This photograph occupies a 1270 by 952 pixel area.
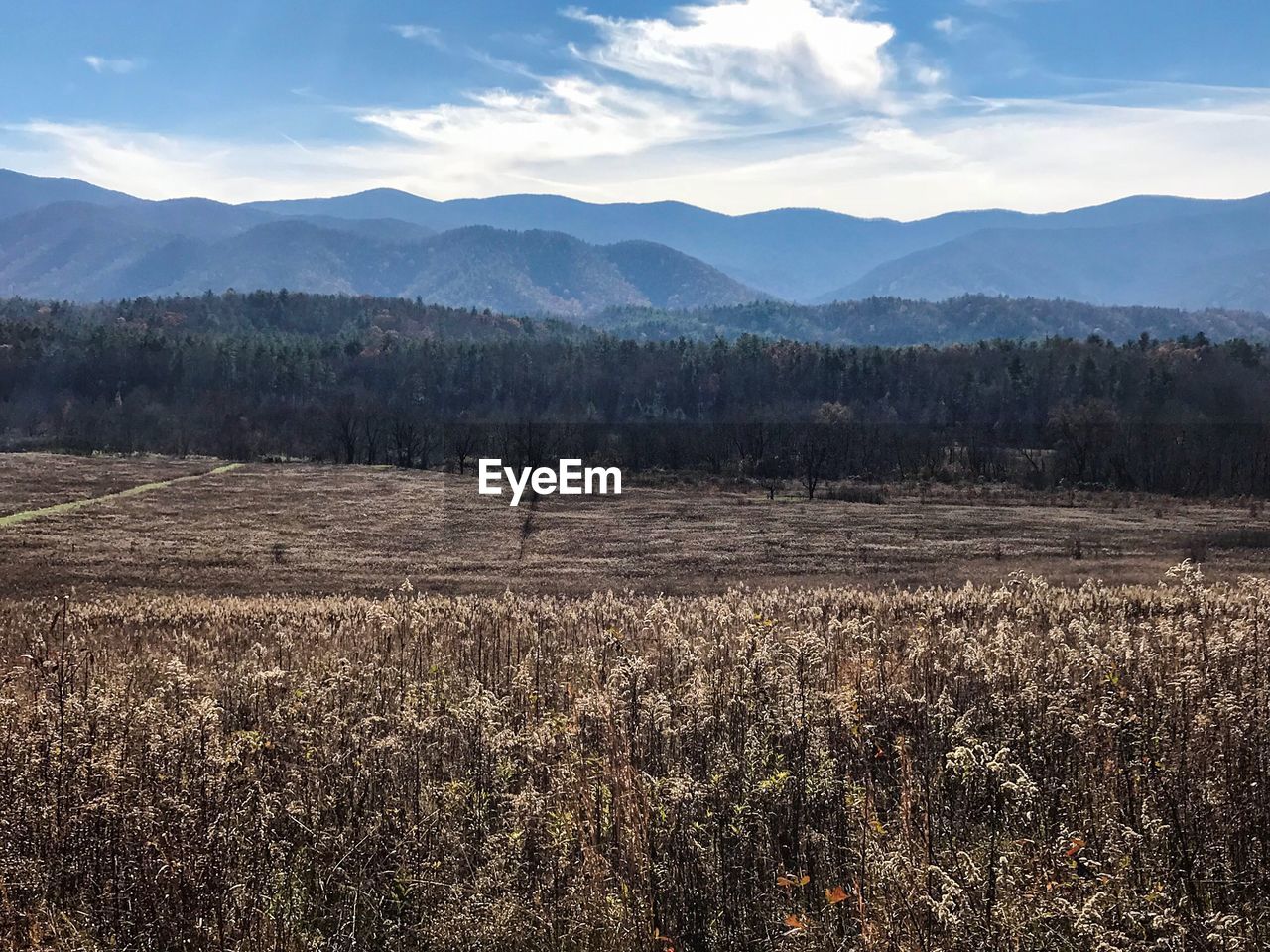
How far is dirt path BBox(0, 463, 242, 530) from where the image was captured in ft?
178

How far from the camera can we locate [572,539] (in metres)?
56.4

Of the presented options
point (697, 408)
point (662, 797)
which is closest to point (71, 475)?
point (662, 797)

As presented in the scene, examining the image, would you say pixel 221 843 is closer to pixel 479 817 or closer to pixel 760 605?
pixel 479 817

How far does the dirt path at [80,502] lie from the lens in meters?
54.3

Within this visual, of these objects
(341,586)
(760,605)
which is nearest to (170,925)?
(760,605)

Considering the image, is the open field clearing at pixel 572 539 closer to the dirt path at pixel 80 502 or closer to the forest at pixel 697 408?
the dirt path at pixel 80 502

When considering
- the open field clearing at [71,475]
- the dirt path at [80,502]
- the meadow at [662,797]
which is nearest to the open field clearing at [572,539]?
the open field clearing at [71,475]

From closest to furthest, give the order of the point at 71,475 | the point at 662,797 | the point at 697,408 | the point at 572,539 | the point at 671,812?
1. the point at 671,812
2. the point at 662,797
3. the point at 572,539
4. the point at 71,475
5. the point at 697,408

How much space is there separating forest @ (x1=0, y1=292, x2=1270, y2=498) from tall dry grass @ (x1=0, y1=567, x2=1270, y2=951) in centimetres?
7698

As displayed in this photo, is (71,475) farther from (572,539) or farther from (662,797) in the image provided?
(662,797)

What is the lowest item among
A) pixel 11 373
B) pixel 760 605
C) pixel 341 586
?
pixel 341 586

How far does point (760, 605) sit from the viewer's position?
704 inches

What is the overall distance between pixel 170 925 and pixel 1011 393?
171 m

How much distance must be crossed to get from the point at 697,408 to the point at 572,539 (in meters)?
126
